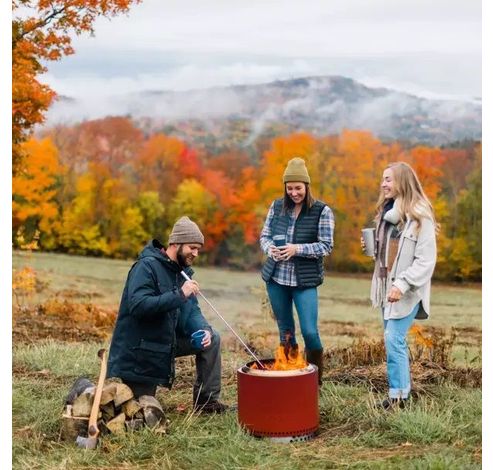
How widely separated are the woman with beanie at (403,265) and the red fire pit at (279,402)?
0.57 metres

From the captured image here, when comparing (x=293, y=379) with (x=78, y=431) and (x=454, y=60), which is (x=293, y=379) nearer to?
(x=78, y=431)

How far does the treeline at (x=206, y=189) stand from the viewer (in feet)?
26.9

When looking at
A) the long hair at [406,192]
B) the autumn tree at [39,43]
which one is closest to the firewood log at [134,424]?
the long hair at [406,192]

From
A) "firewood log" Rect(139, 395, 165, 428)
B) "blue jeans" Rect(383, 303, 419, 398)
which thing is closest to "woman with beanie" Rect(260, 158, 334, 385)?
"blue jeans" Rect(383, 303, 419, 398)

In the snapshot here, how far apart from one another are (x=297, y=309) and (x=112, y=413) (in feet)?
4.35

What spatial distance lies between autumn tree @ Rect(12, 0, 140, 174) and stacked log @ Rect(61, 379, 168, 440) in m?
3.90

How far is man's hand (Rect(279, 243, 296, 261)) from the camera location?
4.72 m

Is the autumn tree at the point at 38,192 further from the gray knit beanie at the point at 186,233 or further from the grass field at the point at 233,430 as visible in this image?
the gray knit beanie at the point at 186,233

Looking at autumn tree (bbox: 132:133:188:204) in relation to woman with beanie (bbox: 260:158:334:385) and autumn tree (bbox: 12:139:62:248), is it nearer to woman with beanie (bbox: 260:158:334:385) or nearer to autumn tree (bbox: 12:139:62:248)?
autumn tree (bbox: 12:139:62:248)

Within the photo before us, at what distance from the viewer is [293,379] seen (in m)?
3.97

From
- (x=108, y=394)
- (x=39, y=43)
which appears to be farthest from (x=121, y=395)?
(x=39, y=43)

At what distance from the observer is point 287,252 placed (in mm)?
4723

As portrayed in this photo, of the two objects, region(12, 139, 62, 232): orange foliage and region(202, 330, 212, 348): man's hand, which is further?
region(12, 139, 62, 232): orange foliage

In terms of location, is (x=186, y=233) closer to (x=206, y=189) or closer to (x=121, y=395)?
(x=121, y=395)
